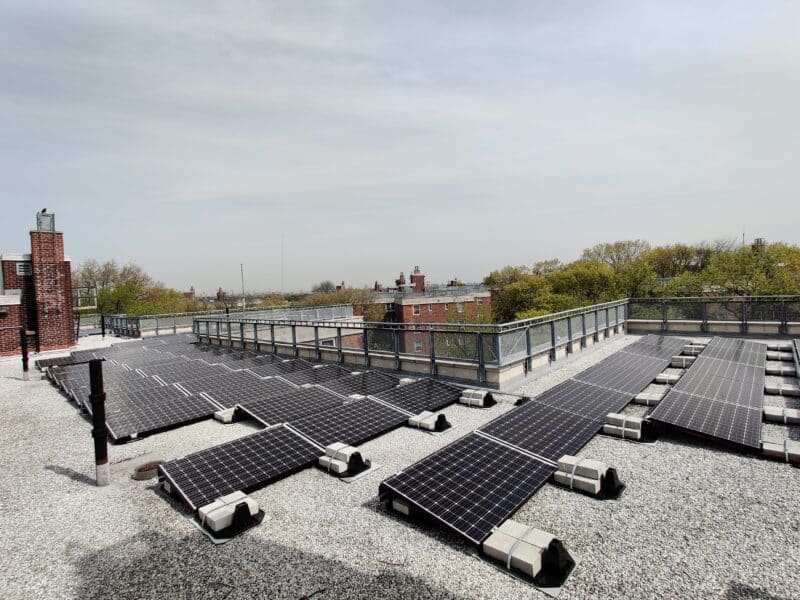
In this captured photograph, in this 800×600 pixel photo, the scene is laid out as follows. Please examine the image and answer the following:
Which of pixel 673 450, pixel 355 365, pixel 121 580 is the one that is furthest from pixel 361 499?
pixel 355 365

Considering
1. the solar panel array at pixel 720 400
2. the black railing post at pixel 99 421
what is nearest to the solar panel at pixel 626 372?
the solar panel array at pixel 720 400

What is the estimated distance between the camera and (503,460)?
583 centimetres

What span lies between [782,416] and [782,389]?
2.38 metres

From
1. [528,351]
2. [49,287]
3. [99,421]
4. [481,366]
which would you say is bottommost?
[481,366]

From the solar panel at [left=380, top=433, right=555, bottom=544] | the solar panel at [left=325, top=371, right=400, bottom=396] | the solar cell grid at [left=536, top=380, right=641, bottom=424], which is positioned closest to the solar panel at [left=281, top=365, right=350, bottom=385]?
the solar panel at [left=325, top=371, right=400, bottom=396]

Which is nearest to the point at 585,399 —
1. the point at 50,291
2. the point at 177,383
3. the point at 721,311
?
the point at 177,383

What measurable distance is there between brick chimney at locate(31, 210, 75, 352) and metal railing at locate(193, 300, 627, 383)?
1465cm

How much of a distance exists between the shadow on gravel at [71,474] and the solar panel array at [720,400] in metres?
9.26

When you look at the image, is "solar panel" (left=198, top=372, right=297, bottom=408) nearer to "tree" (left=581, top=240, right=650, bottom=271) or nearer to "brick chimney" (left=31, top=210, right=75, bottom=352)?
"brick chimney" (left=31, top=210, right=75, bottom=352)

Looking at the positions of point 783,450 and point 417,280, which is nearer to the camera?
point 783,450

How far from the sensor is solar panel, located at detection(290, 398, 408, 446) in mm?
7134

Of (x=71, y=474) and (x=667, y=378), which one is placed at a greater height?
(x=667, y=378)

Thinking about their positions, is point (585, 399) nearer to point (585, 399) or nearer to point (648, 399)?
point (585, 399)

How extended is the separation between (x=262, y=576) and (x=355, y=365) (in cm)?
924
